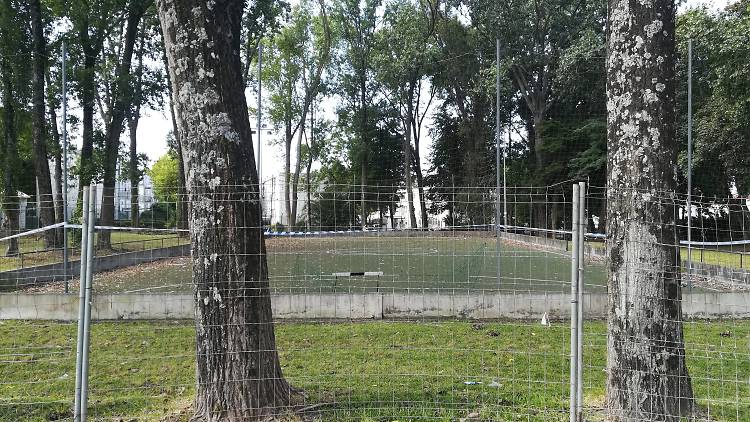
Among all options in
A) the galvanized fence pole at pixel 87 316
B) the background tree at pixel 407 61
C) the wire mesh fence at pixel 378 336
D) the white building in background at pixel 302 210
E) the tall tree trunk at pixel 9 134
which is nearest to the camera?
the galvanized fence pole at pixel 87 316

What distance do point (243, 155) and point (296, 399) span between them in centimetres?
171

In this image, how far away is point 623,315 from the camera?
136 inches

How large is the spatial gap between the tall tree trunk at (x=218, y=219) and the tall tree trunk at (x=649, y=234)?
91.5 inches

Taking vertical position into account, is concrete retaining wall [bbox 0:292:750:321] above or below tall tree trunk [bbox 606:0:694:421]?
below

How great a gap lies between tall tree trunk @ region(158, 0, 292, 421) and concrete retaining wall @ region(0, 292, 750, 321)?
3710 millimetres

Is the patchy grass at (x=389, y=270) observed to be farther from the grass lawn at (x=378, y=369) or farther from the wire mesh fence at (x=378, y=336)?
the grass lawn at (x=378, y=369)

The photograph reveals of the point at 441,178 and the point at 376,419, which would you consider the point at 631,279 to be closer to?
the point at 376,419

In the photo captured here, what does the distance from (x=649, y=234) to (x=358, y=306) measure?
4492 mm

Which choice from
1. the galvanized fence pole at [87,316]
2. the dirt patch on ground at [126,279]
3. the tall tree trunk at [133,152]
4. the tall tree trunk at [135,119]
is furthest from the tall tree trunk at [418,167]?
the tall tree trunk at [133,152]

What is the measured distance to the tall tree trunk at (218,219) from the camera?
3512 mm

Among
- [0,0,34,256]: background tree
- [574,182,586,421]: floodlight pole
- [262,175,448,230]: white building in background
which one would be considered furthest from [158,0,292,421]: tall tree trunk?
[0,0,34,256]: background tree

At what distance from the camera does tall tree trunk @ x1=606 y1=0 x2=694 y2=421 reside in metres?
3.39

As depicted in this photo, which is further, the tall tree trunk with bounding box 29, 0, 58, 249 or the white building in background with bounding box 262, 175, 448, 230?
the tall tree trunk with bounding box 29, 0, 58, 249

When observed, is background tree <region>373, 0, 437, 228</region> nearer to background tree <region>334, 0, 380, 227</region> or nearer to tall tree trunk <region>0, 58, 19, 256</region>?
background tree <region>334, 0, 380, 227</region>
